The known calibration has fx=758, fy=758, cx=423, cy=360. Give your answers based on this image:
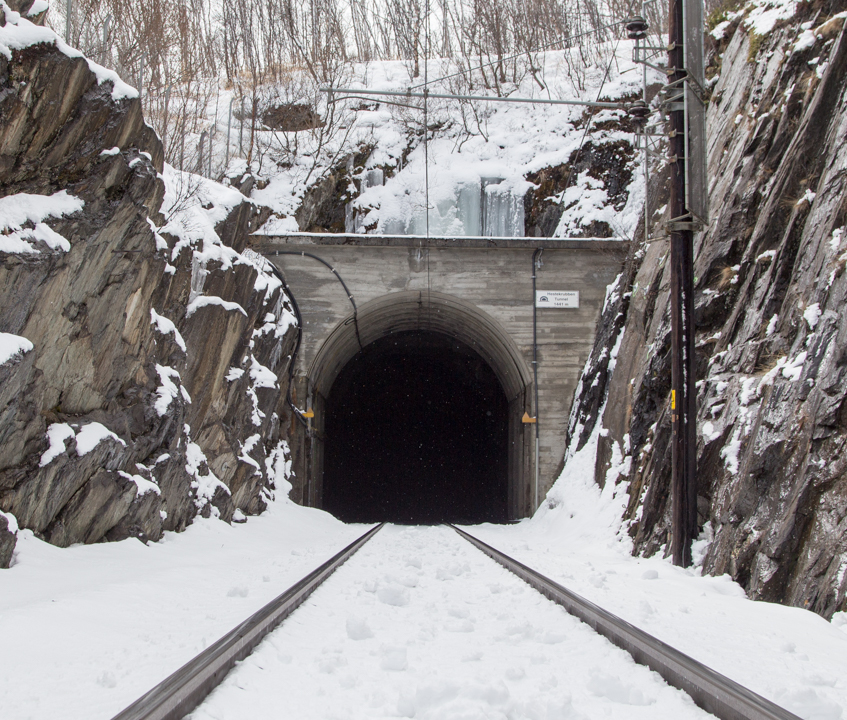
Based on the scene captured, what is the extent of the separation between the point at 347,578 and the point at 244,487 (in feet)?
25.6

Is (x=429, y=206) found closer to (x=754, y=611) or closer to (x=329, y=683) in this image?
(x=754, y=611)

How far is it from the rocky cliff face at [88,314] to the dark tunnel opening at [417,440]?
17997 millimetres

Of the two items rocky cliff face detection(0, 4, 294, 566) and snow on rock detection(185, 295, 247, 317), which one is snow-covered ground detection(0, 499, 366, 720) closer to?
rocky cliff face detection(0, 4, 294, 566)

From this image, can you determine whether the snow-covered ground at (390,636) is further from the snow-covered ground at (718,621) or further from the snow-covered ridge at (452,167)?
the snow-covered ridge at (452,167)

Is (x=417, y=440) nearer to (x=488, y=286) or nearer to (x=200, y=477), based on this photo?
(x=488, y=286)

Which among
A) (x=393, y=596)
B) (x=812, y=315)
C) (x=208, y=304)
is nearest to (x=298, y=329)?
(x=208, y=304)

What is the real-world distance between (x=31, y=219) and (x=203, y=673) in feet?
18.5

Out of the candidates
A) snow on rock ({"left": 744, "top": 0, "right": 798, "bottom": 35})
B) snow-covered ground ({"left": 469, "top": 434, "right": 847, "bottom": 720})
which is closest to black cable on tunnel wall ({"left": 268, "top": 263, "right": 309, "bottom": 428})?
snow-covered ground ({"left": 469, "top": 434, "right": 847, "bottom": 720})

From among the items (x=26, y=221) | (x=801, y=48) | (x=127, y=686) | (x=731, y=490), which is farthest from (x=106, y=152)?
(x=801, y=48)

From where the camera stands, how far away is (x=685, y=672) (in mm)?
3330

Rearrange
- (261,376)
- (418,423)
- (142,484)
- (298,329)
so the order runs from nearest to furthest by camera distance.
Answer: (142,484) → (261,376) → (298,329) → (418,423)

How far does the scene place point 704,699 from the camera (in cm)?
310

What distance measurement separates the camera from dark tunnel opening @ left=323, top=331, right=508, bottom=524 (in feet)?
98.6

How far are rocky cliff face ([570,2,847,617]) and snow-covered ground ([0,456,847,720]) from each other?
644mm
